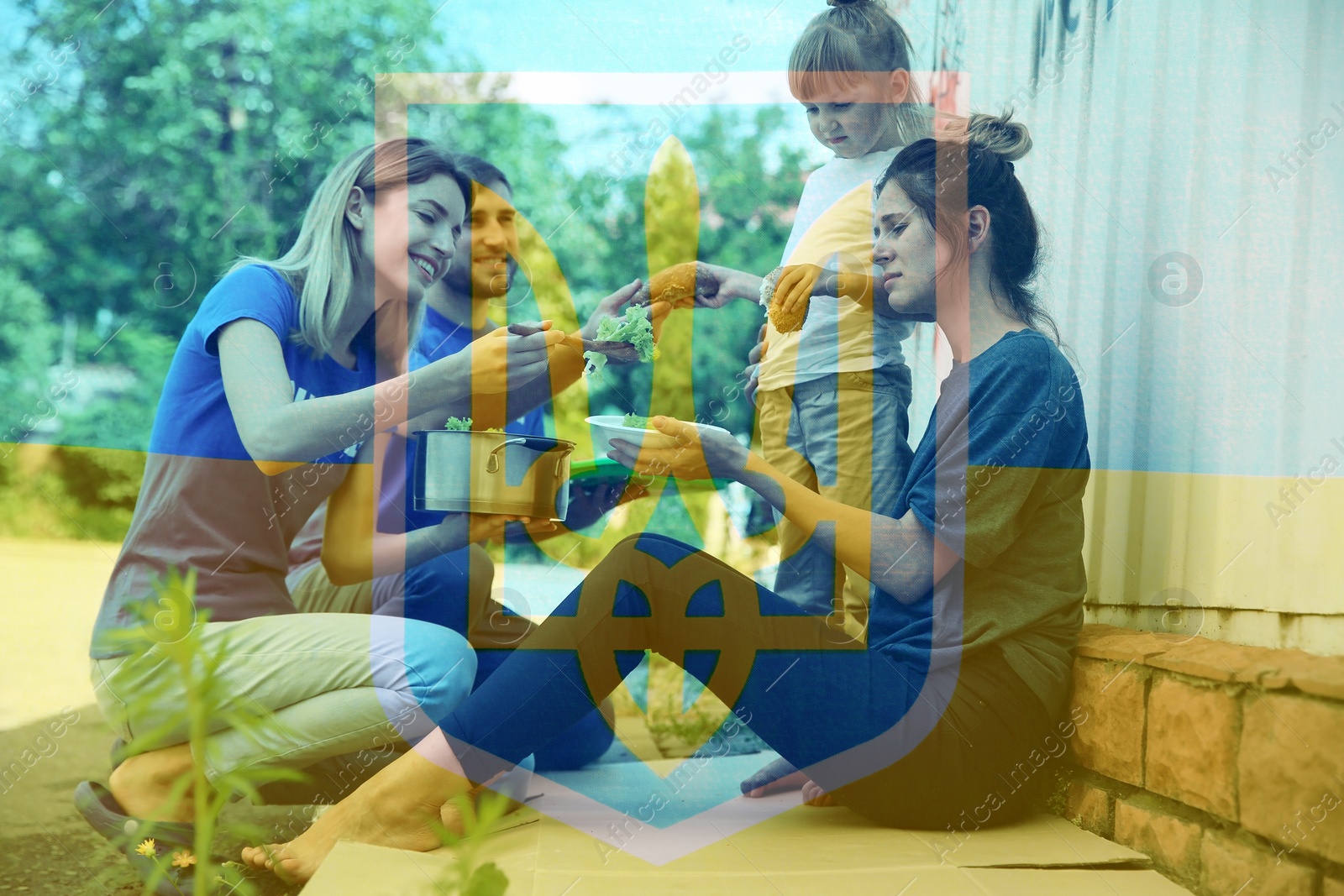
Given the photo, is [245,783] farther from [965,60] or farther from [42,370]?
[42,370]

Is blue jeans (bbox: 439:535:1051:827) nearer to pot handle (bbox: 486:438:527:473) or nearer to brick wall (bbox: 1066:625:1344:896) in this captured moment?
brick wall (bbox: 1066:625:1344:896)

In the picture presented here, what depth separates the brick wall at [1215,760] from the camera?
0.95 meters

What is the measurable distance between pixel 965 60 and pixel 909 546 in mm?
1312

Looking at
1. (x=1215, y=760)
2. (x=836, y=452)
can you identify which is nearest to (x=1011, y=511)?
(x=1215, y=760)

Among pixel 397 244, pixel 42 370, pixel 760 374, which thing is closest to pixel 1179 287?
pixel 760 374

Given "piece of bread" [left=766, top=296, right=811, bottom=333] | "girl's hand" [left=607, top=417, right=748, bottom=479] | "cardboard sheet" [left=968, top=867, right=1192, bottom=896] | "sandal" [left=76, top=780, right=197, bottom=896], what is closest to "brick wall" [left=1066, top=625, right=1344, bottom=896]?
"cardboard sheet" [left=968, top=867, right=1192, bottom=896]

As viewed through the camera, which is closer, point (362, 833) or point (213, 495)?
point (362, 833)

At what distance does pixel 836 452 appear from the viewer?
1.76 meters

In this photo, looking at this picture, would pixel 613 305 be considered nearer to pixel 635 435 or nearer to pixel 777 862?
pixel 635 435

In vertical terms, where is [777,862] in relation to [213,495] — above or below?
below

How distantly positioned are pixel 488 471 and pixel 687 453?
0.31 meters

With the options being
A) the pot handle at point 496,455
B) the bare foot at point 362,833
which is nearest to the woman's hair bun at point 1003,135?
the pot handle at point 496,455

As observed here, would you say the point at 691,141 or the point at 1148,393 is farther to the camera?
the point at 691,141

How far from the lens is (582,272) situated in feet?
13.3
